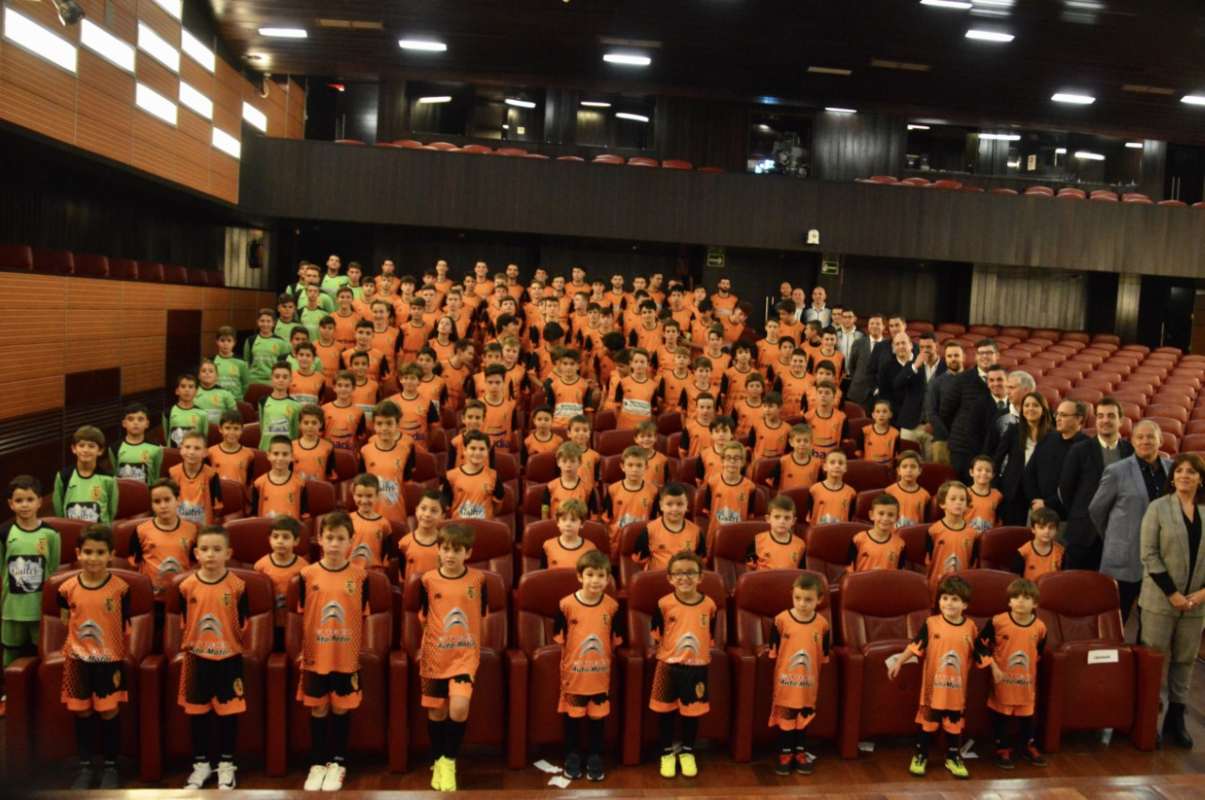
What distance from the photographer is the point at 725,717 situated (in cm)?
509

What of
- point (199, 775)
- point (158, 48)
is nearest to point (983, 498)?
point (199, 775)

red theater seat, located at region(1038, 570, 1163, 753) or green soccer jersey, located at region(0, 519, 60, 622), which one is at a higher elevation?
green soccer jersey, located at region(0, 519, 60, 622)

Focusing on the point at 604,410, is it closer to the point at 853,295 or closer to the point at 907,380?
the point at 907,380

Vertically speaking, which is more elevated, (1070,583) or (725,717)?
(1070,583)

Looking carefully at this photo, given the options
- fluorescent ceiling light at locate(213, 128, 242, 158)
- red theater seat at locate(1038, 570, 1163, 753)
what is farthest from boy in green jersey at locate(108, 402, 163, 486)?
fluorescent ceiling light at locate(213, 128, 242, 158)

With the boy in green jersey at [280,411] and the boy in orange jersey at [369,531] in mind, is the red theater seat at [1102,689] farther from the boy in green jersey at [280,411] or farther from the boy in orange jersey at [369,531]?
the boy in green jersey at [280,411]

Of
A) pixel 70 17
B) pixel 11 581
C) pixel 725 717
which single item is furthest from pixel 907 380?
pixel 70 17

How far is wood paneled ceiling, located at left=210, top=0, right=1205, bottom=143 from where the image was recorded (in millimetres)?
11219

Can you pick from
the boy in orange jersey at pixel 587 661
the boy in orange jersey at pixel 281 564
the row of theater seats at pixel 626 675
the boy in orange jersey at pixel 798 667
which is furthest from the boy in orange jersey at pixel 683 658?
the boy in orange jersey at pixel 281 564

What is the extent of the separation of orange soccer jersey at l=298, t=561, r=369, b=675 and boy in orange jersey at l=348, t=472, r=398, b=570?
60cm

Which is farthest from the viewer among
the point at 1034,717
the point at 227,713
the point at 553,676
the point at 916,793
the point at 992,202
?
the point at 992,202

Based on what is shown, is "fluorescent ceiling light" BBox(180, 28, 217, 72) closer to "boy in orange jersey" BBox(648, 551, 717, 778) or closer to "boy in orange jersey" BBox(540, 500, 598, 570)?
"boy in orange jersey" BBox(540, 500, 598, 570)

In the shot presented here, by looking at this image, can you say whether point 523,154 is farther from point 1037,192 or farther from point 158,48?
point 1037,192

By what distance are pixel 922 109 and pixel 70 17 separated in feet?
40.4
